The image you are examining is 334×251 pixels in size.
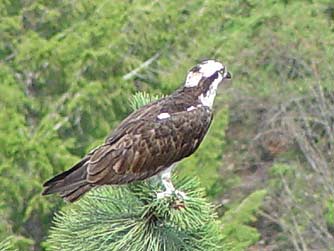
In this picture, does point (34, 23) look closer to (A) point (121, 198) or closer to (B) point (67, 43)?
(B) point (67, 43)

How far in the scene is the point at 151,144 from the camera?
154 inches

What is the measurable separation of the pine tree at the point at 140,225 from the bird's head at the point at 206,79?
1.97ft

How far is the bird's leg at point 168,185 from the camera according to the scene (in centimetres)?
364

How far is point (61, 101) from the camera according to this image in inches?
404

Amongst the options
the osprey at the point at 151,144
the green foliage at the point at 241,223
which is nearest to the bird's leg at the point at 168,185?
the osprey at the point at 151,144

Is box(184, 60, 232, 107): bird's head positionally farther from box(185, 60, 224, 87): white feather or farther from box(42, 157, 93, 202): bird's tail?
box(42, 157, 93, 202): bird's tail

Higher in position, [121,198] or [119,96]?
[121,198]

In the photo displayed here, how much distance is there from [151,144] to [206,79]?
16.0 inches

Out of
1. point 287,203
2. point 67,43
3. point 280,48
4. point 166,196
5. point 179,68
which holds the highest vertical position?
point 166,196

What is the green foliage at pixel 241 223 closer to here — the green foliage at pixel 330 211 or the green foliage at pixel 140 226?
the green foliage at pixel 330 211

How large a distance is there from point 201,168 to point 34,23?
2.25 m

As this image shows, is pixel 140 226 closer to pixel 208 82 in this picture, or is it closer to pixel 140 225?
pixel 140 225

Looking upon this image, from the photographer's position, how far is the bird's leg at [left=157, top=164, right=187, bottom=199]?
364cm

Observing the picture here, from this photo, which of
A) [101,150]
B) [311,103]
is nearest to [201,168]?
[311,103]
